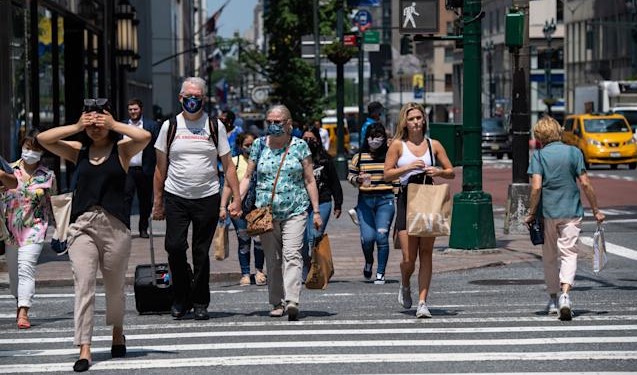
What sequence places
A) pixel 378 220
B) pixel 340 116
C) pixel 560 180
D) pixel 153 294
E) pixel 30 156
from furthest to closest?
pixel 340 116 < pixel 378 220 < pixel 153 294 < pixel 30 156 < pixel 560 180

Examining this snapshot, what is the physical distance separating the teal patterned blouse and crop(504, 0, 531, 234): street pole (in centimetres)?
952

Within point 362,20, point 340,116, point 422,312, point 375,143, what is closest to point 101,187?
point 422,312

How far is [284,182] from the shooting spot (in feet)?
41.4

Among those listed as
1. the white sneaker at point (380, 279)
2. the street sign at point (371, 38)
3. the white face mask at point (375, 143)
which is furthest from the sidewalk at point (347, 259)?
the street sign at point (371, 38)

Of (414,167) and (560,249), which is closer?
(414,167)

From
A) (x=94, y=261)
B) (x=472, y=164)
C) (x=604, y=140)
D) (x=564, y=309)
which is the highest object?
(x=472, y=164)

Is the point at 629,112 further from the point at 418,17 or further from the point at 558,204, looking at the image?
the point at 558,204

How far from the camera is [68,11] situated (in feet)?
94.9

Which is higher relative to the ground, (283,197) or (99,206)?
(99,206)

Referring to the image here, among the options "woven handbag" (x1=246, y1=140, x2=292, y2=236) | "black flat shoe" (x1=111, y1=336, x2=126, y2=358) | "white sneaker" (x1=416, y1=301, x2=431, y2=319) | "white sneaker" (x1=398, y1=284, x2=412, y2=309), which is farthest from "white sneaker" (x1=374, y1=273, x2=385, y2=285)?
"black flat shoe" (x1=111, y1=336, x2=126, y2=358)

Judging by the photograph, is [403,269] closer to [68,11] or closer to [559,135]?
[559,135]

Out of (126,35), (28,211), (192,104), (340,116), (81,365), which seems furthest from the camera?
(340,116)

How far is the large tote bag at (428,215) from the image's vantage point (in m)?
12.5

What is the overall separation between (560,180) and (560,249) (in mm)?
574
